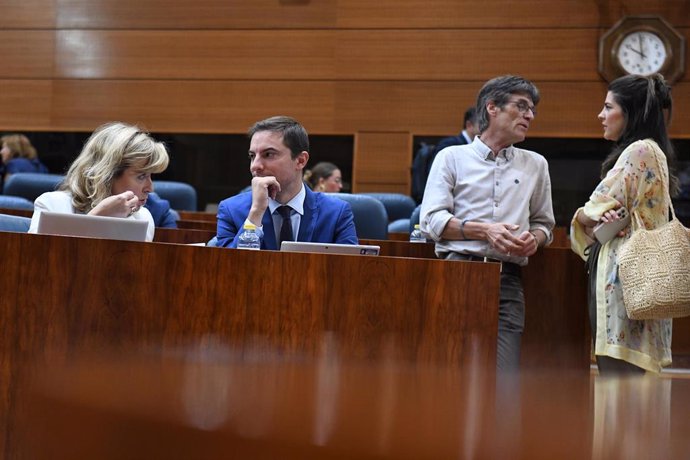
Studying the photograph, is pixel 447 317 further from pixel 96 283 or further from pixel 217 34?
pixel 217 34

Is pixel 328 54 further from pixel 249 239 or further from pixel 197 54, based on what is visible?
pixel 249 239

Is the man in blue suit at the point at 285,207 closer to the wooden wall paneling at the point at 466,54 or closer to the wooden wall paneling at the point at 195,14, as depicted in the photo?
the wooden wall paneling at the point at 466,54

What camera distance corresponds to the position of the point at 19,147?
7250 millimetres

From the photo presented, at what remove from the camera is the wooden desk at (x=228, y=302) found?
2.01 m

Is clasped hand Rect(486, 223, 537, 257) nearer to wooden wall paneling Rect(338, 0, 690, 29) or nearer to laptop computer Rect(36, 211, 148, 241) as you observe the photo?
laptop computer Rect(36, 211, 148, 241)

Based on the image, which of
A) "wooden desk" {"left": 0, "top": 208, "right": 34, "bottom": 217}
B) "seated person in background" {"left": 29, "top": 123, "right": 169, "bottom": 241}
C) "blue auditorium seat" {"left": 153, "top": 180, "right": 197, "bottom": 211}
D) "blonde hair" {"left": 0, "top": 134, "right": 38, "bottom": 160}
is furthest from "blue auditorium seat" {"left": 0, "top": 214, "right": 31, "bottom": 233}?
"blonde hair" {"left": 0, "top": 134, "right": 38, "bottom": 160}

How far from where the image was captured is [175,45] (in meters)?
7.41

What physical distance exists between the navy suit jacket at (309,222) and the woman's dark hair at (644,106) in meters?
0.90

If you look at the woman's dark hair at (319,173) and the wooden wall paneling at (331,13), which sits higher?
the wooden wall paneling at (331,13)

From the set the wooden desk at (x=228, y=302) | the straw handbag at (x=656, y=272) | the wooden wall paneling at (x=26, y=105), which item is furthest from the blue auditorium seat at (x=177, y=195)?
the wooden desk at (x=228, y=302)

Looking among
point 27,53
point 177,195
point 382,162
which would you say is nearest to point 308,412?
point 177,195

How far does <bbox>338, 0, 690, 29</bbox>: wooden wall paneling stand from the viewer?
660 centimetres

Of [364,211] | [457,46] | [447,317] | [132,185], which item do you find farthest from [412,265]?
[457,46]

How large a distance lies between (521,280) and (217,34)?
15.8 feet
